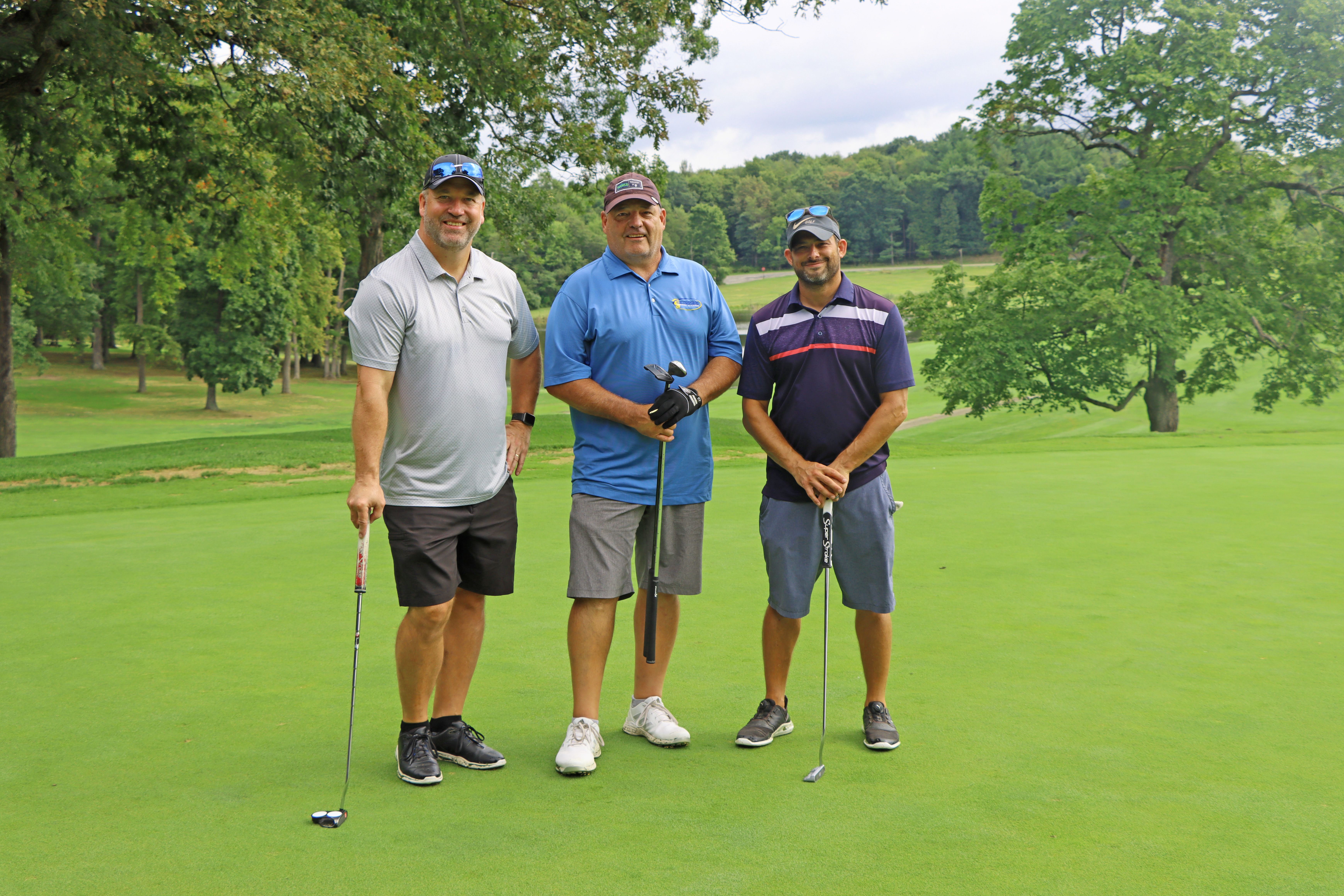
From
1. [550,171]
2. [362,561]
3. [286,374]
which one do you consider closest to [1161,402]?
[550,171]

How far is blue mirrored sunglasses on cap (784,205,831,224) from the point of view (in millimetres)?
3750

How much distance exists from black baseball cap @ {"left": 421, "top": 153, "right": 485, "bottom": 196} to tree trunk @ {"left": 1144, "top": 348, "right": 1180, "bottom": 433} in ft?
76.8

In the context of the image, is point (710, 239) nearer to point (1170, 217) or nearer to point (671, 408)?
point (1170, 217)

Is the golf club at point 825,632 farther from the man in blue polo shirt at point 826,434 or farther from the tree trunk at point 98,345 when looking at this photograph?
the tree trunk at point 98,345

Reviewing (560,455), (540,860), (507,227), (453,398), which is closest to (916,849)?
(540,860)

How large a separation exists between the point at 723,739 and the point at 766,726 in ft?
0.52

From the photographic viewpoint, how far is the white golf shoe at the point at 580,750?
321cm

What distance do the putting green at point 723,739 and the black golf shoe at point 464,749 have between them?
0.11 metres

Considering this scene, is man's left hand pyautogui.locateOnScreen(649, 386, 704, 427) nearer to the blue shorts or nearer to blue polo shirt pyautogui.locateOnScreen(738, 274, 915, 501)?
blue polo shirt pyautogui.locateOnScreen(738, 274, 915, 501)

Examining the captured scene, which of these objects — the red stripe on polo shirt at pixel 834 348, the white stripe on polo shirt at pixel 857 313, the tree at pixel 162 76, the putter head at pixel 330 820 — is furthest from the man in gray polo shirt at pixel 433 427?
the tree at pixel 162 76

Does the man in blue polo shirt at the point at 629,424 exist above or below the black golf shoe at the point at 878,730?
above

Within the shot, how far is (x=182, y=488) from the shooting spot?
1253 cm

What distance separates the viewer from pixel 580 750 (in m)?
3.28

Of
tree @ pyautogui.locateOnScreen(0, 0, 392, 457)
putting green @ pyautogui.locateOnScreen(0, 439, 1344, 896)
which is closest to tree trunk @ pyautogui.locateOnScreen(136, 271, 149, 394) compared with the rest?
tree @ pyautogui.locateOnScreen(0, 0, 392, 457)
